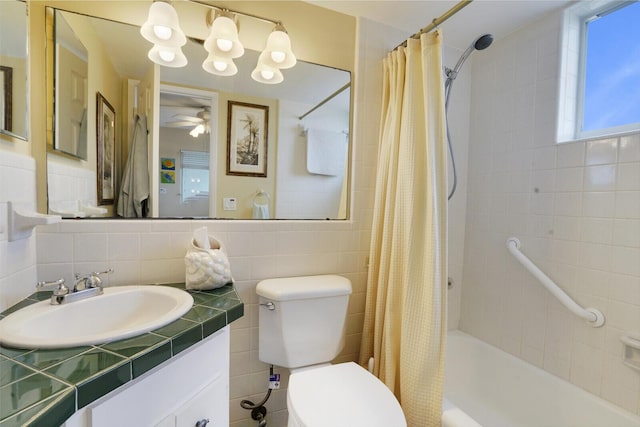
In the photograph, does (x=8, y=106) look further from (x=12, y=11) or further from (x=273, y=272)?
(x=273, y=272)

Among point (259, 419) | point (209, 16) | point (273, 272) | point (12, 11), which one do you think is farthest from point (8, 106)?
point (259, 419)

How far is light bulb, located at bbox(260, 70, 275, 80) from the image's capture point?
138 centimetres

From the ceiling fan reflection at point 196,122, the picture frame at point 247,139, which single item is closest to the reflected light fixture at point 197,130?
the ceiling fan reflection at point 196,122

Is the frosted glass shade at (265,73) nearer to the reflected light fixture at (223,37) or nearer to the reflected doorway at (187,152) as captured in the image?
the reflected light fixture at (223,37)

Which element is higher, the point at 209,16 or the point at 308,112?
the point at 209,16

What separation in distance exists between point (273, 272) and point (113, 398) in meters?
0.83

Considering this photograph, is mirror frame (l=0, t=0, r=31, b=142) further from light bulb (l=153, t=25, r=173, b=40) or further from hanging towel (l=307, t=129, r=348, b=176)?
hanging towel (l=307, t=129, r=348, b=176)

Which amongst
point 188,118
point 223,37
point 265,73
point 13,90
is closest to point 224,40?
point 223,37

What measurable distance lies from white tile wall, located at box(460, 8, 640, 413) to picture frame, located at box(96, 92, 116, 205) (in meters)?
2.01

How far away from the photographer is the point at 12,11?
880 mm

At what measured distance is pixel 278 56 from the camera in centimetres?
133

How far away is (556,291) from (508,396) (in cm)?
65

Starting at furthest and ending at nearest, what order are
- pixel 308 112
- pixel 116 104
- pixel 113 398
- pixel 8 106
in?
pixel 308 112
pixel 116 104
pixel 8 106
pixel 113 398

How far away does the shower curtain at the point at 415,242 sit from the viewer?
119 centimetres
